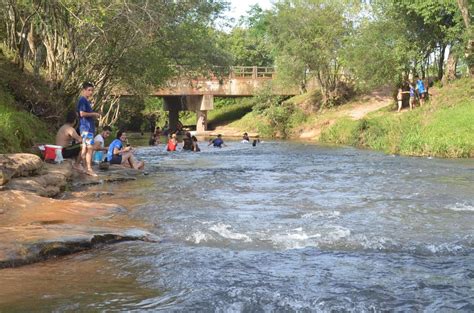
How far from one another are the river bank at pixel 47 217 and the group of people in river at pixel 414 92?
880 inches

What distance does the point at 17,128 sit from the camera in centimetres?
1312

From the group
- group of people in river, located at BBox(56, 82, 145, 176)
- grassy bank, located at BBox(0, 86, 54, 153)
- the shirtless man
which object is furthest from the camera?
the shirtless man

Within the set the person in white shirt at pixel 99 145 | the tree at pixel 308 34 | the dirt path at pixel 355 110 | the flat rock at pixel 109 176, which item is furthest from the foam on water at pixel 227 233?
the tree at pixel 308 34

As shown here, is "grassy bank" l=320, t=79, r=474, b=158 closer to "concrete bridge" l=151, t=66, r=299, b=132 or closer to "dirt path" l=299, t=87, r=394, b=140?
"dirt path" l=299, t=87, r=394, b=140

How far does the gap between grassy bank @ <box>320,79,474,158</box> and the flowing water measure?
9046mm

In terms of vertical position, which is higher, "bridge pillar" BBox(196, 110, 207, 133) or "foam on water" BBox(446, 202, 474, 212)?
"bridge pillar" BBox(196, 110, 207, 133)

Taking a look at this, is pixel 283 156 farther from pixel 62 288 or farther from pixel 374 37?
pixel 62 288

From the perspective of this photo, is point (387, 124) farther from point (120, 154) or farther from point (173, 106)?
point (173, 106)

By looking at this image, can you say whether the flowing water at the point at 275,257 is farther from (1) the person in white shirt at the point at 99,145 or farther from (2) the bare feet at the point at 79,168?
(1) the person in white shirt at the point at 99,145

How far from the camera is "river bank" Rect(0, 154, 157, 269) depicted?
638 cm

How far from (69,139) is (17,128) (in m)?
1.19

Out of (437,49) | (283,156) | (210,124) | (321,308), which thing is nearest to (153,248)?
(321,308)

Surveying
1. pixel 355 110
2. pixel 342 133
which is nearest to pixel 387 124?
pixel 342 133

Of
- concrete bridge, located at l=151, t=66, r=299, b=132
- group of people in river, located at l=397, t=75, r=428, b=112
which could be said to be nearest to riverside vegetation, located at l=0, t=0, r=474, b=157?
group of people in river, located at l=397, t=75, r=428, b=112
